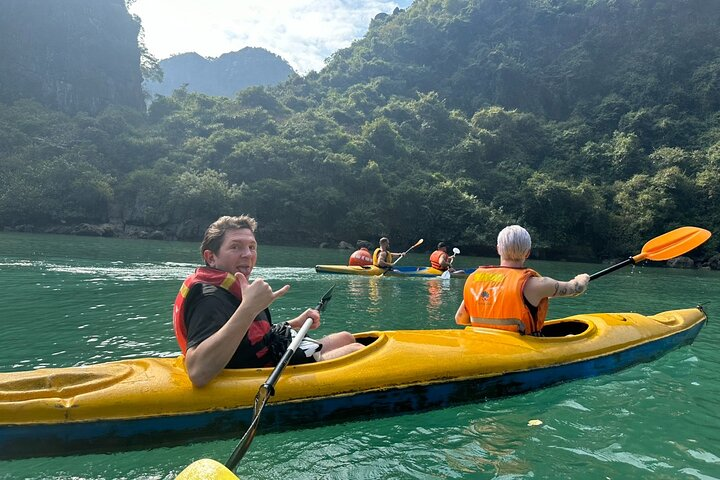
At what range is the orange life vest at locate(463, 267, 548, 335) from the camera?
12.3 feet

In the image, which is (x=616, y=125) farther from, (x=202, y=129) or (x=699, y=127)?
(x=202, y=129)

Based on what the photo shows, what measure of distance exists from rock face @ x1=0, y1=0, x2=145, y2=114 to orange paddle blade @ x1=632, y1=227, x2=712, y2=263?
156 feet

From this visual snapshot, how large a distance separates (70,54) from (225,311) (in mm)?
51167

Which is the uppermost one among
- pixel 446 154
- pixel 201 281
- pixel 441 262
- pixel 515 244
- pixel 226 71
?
pixel 226 71

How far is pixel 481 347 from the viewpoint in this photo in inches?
140

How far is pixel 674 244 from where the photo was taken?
5.57 meters

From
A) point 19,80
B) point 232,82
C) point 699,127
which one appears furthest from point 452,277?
point 232,82

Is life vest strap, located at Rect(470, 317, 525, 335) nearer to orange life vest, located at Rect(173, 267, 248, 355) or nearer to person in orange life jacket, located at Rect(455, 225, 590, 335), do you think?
person in orange life jacket, located at Rect(455, 225, 590, 335)

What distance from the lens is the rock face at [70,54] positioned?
130ft

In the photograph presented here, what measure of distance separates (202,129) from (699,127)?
147 feet

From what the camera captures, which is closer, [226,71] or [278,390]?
[278,390]

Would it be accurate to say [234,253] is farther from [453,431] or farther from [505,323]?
[505,323]

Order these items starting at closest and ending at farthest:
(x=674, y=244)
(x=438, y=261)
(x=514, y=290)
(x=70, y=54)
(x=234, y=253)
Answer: (x=234, y=253)
(x=514, y=290)
(x=674, y=244)
(x=438, y=261)
(x=70, y=54)

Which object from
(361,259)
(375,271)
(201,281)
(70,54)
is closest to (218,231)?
(201,281)
